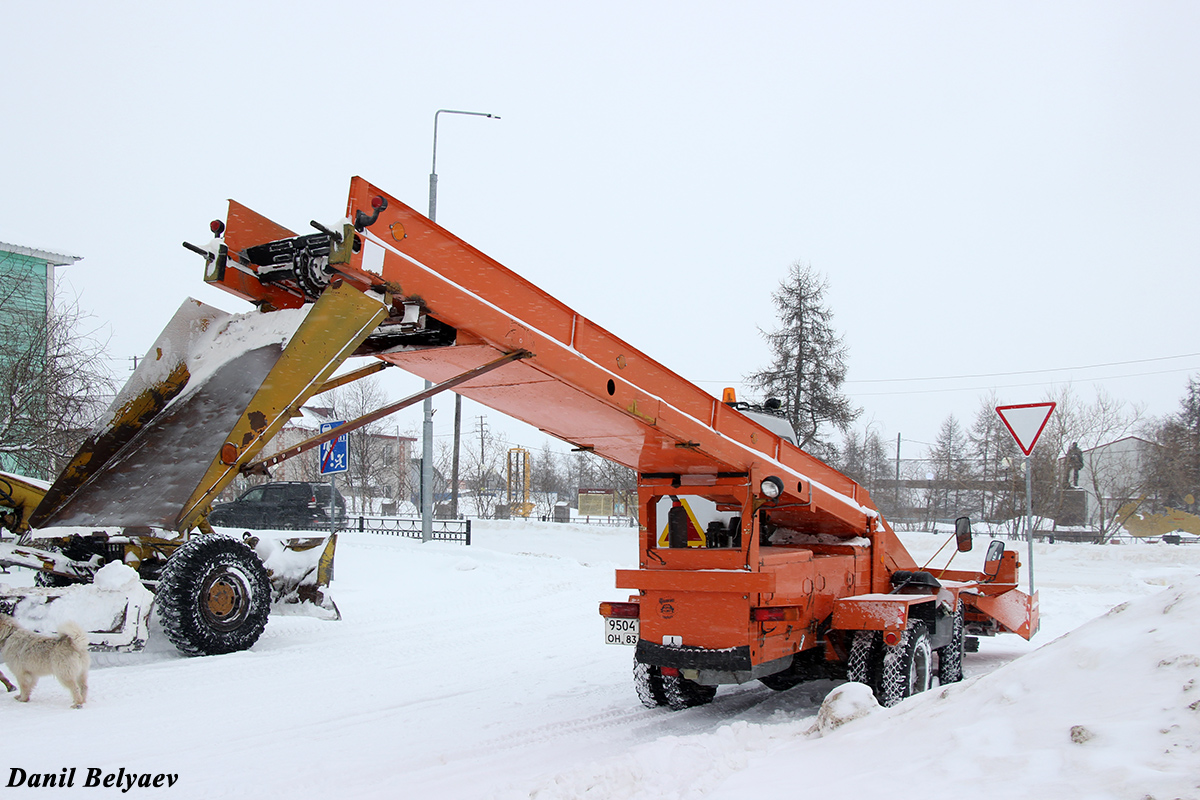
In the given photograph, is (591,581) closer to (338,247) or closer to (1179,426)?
(338,247)

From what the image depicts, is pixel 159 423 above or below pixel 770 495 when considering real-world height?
above

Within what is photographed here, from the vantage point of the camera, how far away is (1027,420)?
34.0 feet

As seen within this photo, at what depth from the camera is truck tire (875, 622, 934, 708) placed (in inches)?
231

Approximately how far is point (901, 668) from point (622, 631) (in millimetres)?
2038

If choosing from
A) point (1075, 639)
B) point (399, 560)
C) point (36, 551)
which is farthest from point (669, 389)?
point (399, 560)

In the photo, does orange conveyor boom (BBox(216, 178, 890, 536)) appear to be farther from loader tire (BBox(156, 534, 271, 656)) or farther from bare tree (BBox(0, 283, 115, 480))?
bare tree (BBox(0, 283, 115, 480))

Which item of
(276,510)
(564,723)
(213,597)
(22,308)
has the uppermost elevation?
(22,308)

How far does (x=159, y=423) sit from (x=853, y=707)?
4.26m

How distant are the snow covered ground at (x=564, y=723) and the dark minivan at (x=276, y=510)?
14.8 meters

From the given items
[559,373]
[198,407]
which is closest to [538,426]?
[559,373]

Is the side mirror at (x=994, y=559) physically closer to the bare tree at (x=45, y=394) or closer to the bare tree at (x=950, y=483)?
the bare tree at (x=45, y=394)

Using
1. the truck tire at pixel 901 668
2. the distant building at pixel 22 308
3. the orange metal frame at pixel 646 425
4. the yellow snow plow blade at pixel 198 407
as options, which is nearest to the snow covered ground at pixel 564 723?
the truck tire at pixel 901 668

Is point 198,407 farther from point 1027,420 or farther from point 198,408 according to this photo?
point 1027,420

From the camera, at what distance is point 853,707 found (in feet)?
14.3
